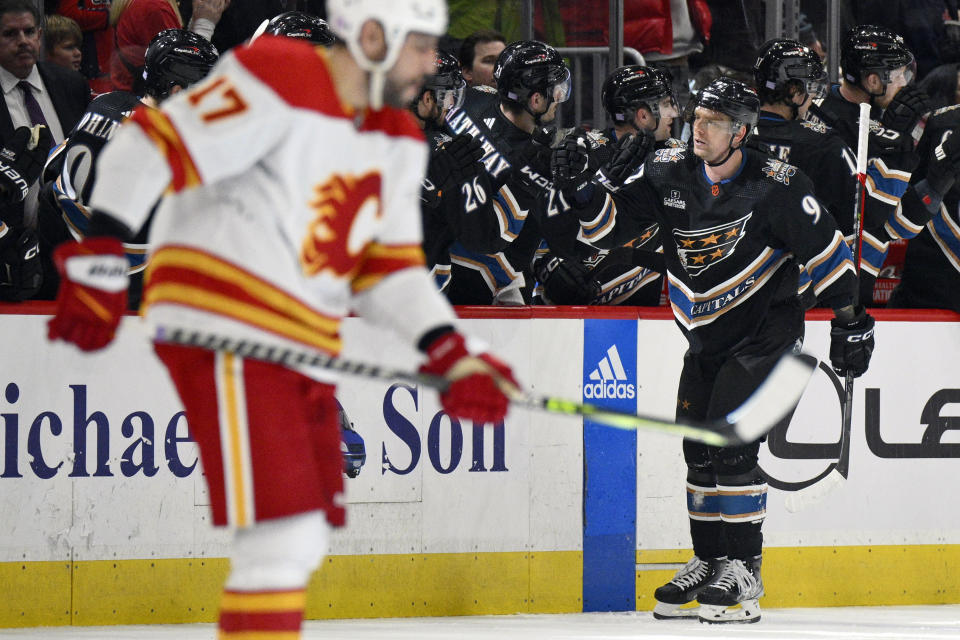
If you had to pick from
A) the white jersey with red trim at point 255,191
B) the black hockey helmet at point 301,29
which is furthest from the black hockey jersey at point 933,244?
the white jersey with red trim at point 255,191

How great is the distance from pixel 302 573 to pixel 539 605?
7.75 ft

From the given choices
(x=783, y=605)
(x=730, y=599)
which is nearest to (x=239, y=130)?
(x=730, y=599)

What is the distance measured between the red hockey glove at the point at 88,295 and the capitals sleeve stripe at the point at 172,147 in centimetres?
16

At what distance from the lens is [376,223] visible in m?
2.75

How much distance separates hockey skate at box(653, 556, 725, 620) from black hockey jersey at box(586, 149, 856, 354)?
668 mm

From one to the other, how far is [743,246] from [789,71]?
3.03 feet

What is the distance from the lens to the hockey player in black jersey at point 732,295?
4.59 meters

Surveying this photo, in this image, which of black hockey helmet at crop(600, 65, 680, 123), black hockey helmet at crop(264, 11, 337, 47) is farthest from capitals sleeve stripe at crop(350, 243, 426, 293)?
black hockey helmet at crop(600, 65, 680, 123)

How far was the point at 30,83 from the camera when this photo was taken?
487 cm

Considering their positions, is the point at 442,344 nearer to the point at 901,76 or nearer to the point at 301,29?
the point at 301,29

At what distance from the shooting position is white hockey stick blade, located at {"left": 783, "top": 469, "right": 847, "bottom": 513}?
15.9 ft

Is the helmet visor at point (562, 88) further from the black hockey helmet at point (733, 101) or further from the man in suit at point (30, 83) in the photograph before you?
the man in suit at point (30, 83)

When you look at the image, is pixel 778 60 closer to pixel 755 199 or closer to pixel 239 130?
pixel 755 199

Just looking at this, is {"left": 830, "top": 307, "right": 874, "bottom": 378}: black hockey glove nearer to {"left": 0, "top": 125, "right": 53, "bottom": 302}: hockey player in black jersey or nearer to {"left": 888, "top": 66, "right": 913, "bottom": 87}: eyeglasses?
{"left": 888, "top": 66, "right": 913, "bottom": 87}: eyeglasses
